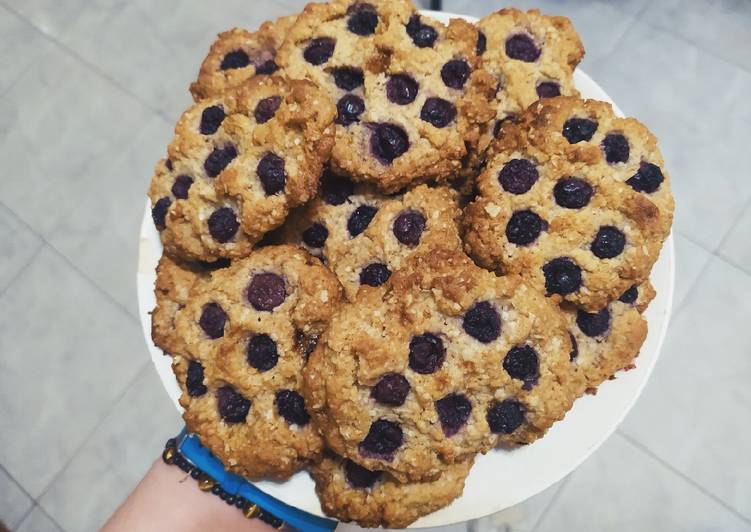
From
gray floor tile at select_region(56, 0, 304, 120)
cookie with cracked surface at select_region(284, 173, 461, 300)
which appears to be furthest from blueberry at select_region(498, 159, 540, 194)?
gray floor tile at select_region(56, 0, 304, 120)

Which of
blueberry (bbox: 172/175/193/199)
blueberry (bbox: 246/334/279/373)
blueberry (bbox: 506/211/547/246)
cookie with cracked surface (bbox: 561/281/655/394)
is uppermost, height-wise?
blueberry (bbox: 506/211/547/246)

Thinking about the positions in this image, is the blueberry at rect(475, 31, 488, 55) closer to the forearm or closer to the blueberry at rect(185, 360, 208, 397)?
the blueberry at rect(185, 360, 208, 397)

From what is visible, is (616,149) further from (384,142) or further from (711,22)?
(711,22)

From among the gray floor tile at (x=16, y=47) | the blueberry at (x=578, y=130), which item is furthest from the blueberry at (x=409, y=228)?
the gray floor tile at (x=16, y=47)

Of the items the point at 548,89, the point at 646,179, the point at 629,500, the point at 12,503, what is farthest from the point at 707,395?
the point at 12,503

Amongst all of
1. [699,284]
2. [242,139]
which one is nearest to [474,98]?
[242,139]

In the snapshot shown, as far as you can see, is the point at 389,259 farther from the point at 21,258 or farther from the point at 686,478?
the point at 21,258
